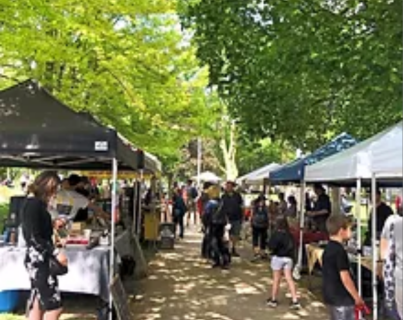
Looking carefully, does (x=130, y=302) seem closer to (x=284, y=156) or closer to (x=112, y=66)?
(x=112, y=66)

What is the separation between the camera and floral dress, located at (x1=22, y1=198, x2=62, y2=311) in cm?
587

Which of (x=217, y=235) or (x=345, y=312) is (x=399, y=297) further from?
(x=217, y=235)

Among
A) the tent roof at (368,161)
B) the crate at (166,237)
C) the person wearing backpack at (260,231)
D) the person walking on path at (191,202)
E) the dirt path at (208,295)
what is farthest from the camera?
the person walking on path at (191,202)

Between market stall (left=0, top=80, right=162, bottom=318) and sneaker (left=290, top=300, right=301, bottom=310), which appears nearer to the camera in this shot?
market stall (left=0, top=80, right=162, bottom=318)

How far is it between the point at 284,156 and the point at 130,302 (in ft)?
135

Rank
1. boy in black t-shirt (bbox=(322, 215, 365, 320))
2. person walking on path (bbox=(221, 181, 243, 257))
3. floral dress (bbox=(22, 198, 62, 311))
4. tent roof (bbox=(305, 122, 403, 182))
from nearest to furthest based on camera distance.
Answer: tent roof (bbox=(305, 122, 403, 182))
boy in black t-shirt (bbox=(322, 215, 365, 320))
floral dress (bbox=(22, 198, 62, 311))
person walking on path (bbox=(221, 181, 243, 257))

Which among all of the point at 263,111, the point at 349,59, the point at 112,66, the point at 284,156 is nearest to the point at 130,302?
the point at 349,59

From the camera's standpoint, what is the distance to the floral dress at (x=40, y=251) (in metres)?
5.87

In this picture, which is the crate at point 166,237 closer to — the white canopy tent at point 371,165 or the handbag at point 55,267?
the white canopy tent at point 371,165

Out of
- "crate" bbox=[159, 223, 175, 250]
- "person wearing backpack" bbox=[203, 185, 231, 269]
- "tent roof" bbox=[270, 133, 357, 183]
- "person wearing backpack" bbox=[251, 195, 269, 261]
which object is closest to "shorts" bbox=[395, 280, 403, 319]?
"tent roof" bbox=[270, 133, 357, 183]

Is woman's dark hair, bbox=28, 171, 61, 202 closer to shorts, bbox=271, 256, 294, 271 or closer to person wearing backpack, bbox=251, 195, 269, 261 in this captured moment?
shorts, bbox=271, 256, 294, 271

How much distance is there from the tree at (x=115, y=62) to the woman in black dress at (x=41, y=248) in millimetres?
5719

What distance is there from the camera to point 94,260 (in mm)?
7598

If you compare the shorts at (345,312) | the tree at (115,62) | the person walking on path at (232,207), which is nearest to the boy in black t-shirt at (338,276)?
the shorts at (345,312)
